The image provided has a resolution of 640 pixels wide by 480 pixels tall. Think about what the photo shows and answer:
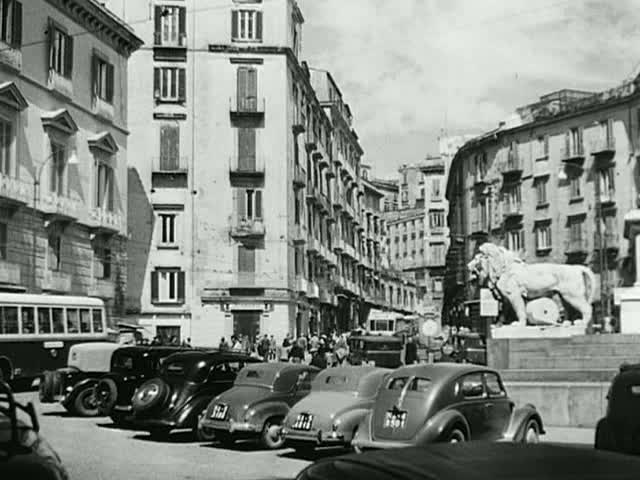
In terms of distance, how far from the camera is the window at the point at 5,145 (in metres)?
35.4

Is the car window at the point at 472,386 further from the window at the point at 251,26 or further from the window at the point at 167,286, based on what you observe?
the window at the point at 251,26

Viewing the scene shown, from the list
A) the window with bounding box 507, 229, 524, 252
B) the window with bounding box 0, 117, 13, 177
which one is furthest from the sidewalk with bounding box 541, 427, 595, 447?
the window with bounding box 507, 229, 524, 252

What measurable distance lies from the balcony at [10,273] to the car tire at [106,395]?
51.5ft

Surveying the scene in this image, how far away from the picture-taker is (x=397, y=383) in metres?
13.6

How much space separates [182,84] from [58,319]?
88.2 ft

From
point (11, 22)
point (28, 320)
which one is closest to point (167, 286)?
point (11, 22)

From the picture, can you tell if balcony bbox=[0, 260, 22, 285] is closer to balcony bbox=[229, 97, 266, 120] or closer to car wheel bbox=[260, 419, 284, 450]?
balcony bbox=[229, 97, 266, 120]

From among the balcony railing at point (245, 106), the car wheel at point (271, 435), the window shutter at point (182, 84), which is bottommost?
the car wheel at point (271, 435)

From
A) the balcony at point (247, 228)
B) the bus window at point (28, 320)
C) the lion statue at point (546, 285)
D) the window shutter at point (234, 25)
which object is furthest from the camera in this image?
the window shutter at point (234, 25)

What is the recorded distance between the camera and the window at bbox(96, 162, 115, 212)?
4225cm

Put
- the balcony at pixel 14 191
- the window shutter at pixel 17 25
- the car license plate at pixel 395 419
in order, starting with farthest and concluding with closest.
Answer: the window shutter at pixel 17 25
the balcony at pixel 14 191
the car license plate at pixel 395 419

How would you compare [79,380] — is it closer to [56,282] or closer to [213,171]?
[56,282]

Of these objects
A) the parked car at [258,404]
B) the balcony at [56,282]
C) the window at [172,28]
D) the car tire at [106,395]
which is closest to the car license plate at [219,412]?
the parked car at [258,404]

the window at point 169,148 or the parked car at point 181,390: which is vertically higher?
the window at point 169,148
